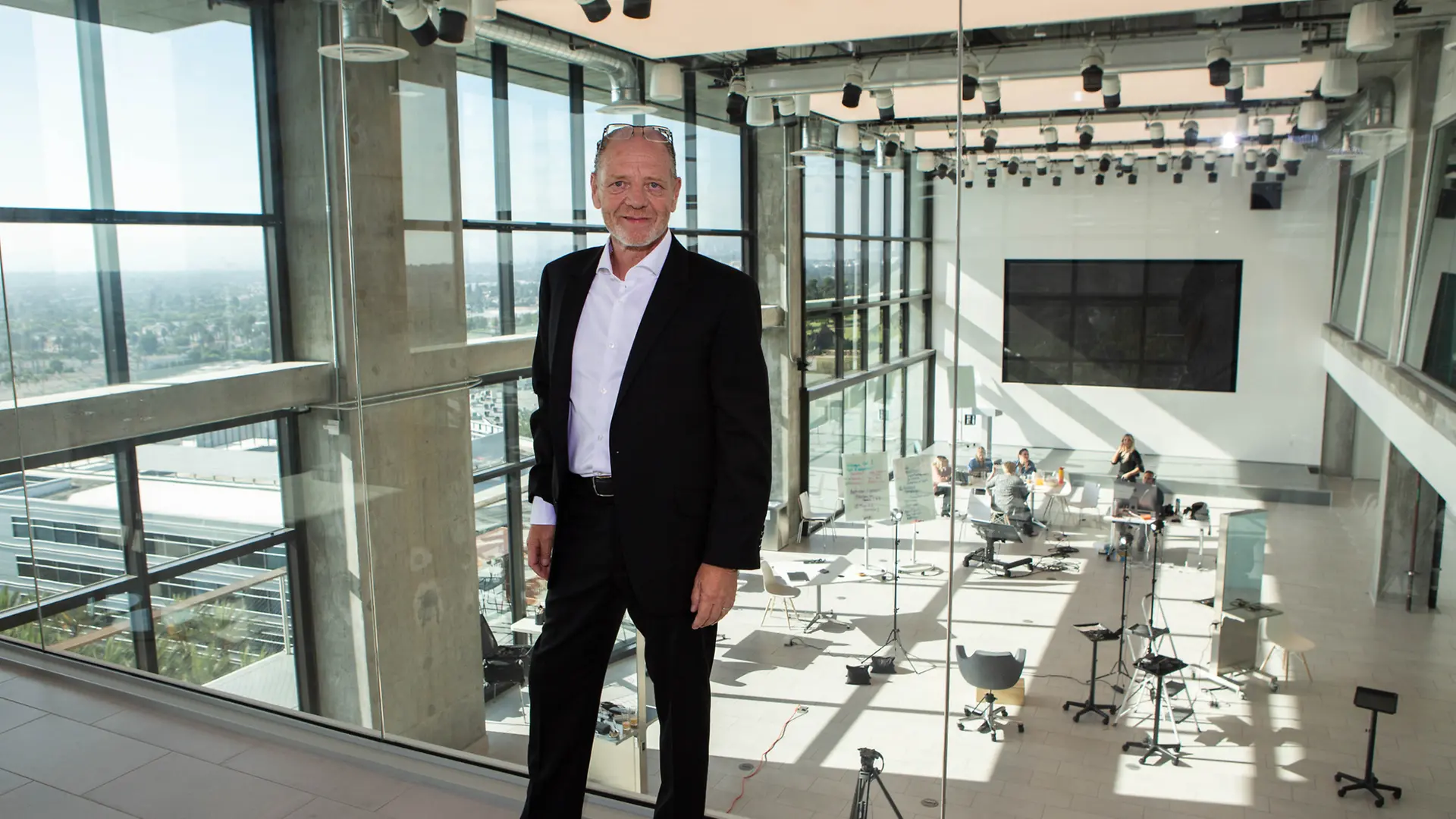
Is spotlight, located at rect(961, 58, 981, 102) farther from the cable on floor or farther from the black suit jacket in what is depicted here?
the cable on floor

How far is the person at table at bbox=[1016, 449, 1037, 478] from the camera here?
9.39 feet

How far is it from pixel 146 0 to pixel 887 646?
397 centimetres

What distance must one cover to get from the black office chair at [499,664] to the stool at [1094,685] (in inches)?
65.9

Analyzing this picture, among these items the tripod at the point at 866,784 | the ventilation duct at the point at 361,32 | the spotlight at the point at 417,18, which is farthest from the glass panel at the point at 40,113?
the tripod at the point at 866,784

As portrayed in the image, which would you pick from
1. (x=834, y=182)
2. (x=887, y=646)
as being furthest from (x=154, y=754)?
(x=834, y=182)

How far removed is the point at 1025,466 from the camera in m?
2.91

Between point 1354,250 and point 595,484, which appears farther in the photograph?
point 1354,250

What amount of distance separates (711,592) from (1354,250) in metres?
2.05

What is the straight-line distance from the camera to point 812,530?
9.79 feet

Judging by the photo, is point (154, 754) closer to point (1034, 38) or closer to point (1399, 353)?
point (1399, 353)

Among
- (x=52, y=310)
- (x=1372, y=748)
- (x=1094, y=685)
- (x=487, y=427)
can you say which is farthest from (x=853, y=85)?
(x=52, y=310)

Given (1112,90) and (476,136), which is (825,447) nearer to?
(1112,90)

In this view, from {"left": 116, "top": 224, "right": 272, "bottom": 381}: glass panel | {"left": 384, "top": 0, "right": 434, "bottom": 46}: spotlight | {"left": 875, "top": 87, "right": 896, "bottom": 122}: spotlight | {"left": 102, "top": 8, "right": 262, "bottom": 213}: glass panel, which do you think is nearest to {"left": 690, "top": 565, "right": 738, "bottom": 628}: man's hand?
{"left": 875, "top": 87, "right": 896, "bottom": 122}: spotlight

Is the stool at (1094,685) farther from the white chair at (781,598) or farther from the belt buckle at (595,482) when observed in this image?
the belt buckle at (595,482)
